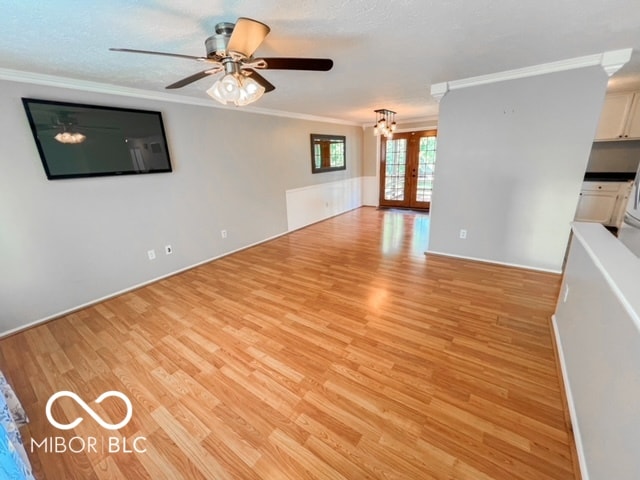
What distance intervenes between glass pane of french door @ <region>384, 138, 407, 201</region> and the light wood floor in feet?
13.4

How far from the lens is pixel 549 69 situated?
2.61 m

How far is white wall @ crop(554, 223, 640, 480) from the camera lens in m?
0.91

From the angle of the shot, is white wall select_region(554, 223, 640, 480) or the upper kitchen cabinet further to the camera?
the upper kitchen cabinet

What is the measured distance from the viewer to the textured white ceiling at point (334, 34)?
Result: 1.44 meters

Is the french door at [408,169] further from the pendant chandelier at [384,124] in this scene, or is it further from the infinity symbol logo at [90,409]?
the infinity symbol logo at [90,409]

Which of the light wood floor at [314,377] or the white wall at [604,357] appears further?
the light wood floor at [314,377]

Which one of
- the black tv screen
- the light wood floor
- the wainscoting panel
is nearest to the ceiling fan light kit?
the black tv screen

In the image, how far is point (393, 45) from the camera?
1974 mm

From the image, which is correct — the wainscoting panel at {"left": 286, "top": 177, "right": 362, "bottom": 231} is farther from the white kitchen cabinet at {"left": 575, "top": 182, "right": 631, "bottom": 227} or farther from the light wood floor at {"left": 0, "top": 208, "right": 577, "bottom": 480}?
the white kitchen cabinet at {"left": 575, "top": 182, "right": 631, "bottom": 227}

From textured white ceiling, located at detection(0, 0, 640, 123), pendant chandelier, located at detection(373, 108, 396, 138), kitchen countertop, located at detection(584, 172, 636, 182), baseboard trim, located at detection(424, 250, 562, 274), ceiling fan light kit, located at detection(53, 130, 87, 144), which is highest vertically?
textured white ceiling, located at detection(0, 0, 640, 123)

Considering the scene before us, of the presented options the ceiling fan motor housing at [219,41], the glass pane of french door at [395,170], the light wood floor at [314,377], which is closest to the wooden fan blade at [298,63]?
the ceiling fan motor housing at [219,41]

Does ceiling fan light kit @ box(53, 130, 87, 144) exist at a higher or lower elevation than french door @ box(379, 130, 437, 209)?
higher

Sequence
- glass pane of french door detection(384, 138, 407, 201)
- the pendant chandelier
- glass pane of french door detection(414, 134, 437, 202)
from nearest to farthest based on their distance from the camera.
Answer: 1. the pendant chandelier
2. glass pane of french door detection(414, 134, 437, 202)
3. glass pane of french door detection(384, 138, 407, 201)

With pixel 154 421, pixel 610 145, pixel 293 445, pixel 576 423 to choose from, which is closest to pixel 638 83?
pixel 610 145
